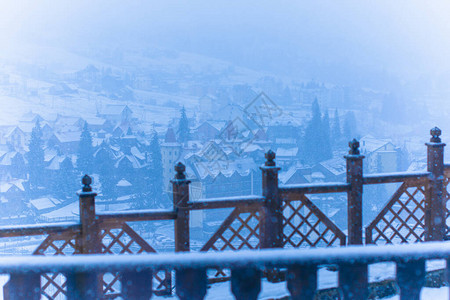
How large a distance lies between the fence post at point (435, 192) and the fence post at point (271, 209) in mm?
1771

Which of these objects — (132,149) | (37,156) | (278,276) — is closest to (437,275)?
(278,276)

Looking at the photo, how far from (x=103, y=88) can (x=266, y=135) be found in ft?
54.9

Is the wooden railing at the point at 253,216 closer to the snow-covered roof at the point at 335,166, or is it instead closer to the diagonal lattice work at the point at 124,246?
the diagonal lattice work at the point at 124,246

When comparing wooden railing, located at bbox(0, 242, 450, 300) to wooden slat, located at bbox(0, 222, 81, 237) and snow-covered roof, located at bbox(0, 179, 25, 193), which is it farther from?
snow-covered roof, located at bbox(0, 179, 25, 193)

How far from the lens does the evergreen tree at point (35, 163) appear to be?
18312 millimetres

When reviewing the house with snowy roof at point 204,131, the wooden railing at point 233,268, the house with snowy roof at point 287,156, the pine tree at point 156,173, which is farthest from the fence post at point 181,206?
the house with snowy roof at point 204,131

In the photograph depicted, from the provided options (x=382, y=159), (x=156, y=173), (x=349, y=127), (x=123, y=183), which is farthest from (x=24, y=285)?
(x=349, y=127)

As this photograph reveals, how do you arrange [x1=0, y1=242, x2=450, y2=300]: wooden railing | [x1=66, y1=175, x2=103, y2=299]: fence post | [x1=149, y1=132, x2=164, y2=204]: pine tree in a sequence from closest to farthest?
1. [x1=0, y1=242, x2=450, y2=300]: wooden railing
2. [x1=66, y1=175, x2=103, y2=299]: fence post
3. [x1=149, y1=132, x2=164, y2=204]: pine tree

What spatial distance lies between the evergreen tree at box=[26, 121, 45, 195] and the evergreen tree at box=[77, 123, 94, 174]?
1698mm

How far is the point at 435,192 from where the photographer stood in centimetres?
459

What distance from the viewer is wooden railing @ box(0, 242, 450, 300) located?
117 centimetres

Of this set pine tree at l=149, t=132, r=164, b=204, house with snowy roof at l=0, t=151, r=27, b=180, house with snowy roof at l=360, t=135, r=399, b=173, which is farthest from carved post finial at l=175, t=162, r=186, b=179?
house with snowy roof at l=0, t=151, r=27, b=180

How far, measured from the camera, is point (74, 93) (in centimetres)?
3072

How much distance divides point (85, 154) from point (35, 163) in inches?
88.4
